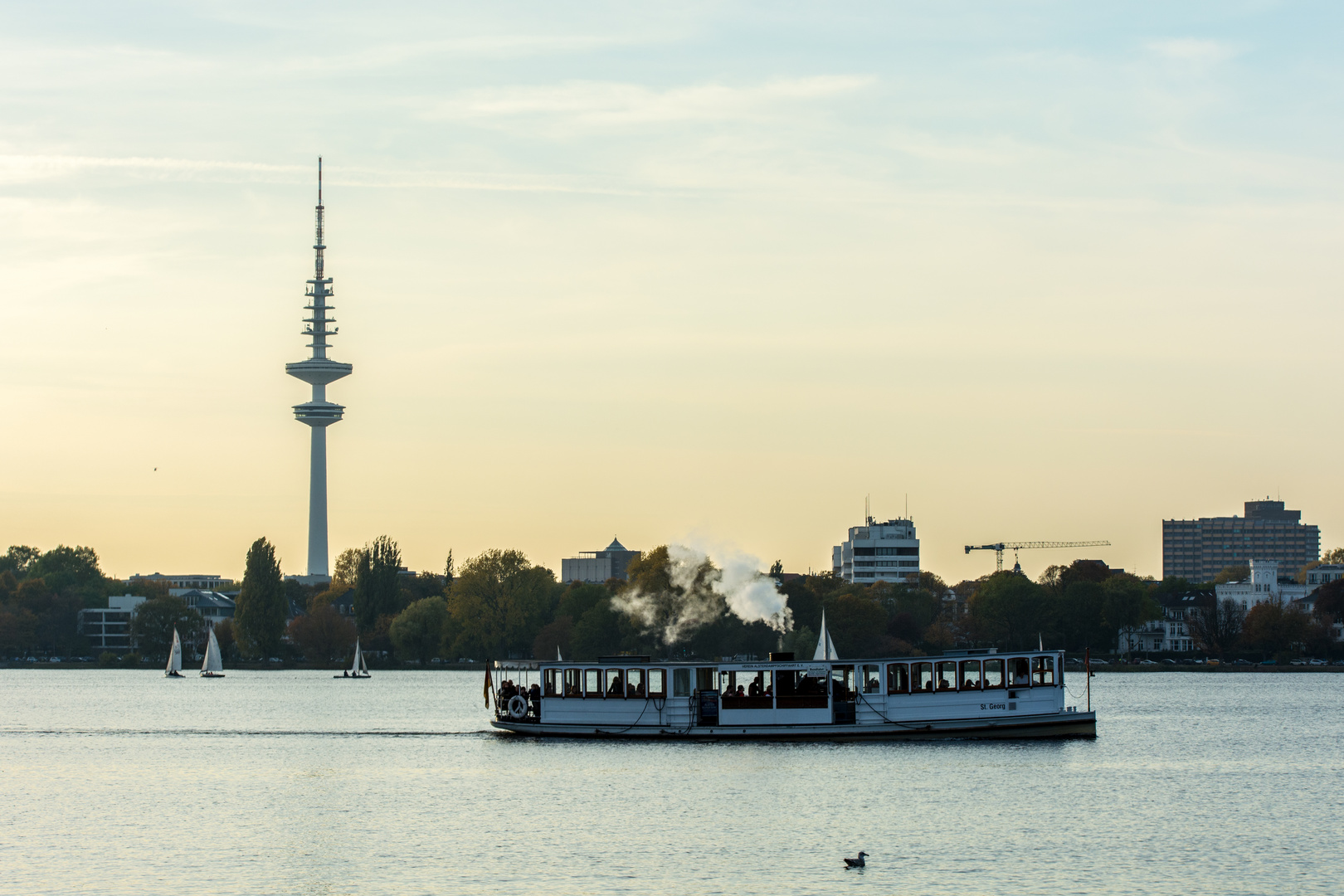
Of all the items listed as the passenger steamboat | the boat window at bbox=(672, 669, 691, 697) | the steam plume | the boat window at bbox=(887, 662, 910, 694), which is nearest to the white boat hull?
the passenger steamboat

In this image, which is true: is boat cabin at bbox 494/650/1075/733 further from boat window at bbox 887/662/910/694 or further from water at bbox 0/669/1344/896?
water at bbox 0/669/1344/896

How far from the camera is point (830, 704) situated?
85.8 meters

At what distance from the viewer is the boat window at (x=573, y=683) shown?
9000 cm

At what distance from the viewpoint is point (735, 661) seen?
86.9 m

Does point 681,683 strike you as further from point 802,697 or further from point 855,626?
point 855,626

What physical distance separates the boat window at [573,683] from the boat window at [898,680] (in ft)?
50.5

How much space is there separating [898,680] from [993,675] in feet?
16.1

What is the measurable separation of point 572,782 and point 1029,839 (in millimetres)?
23284

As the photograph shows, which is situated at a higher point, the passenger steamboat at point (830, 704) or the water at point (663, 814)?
the passenger steamboat at point (830, 704)

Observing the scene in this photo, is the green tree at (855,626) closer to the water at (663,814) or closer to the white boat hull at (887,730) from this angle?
the water at (663,814)

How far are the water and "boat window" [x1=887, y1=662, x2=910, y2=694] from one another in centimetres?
281

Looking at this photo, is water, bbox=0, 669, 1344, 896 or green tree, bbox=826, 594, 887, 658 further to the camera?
green tree, bbox=826, 594, 887, 658

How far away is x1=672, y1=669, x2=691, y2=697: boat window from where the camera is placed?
88.1m

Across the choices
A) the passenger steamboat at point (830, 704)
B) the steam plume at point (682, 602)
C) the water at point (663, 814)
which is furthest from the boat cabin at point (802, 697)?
the steam plume at point (682, 602)
